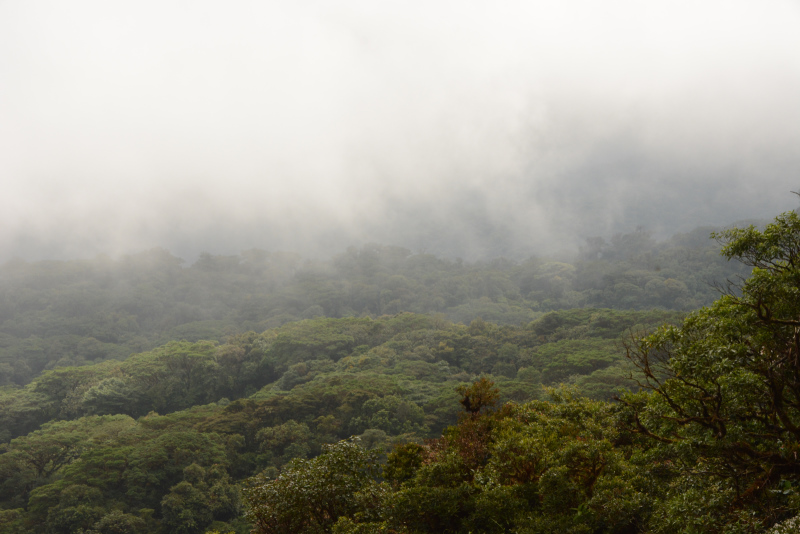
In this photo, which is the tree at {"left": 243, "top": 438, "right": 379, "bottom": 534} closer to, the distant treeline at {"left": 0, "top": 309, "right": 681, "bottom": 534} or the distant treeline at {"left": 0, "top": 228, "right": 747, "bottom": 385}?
the distant treeline at {"left": 0, "top": 309, "right": 681, "bottom": 534}

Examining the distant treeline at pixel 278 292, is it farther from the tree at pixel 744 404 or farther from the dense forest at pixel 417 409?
the tree at pixel 744 404

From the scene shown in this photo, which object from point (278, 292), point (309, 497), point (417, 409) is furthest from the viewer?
point (278, 292)

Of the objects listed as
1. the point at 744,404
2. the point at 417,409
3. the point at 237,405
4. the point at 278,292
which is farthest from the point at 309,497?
the point at 278,292

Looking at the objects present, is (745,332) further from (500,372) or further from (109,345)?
(109,345)

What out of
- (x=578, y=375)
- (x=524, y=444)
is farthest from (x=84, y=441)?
(x=578, y=375)

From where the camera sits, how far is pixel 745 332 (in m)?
8.48

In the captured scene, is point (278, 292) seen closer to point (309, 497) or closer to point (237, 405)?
point (237, 405)

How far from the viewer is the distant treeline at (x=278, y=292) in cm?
8569

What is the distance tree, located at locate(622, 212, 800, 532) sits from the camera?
7184 mm

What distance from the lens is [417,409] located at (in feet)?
120

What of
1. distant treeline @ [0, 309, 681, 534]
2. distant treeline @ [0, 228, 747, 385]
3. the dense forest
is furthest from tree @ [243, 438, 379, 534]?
distant treeline @ [0, 228, 747, 385]

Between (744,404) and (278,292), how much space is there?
10457 centimetres

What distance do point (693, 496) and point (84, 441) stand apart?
39006 millimetres

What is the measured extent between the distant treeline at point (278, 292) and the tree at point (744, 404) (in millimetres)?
84919
